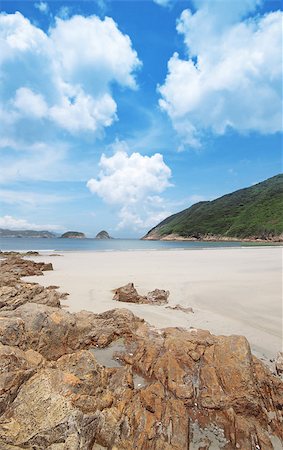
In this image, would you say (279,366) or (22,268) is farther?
(22,268)

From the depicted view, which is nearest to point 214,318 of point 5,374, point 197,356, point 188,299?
point 188,299

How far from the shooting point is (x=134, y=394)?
16.8 feet

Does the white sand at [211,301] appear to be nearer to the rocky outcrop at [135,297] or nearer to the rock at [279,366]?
the rocky outcrop at [135,297]

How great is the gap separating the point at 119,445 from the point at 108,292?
12.5 metres

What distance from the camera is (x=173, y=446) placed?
431 cm

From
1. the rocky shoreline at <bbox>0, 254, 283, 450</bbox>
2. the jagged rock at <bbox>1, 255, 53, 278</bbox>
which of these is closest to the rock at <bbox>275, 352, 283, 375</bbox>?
the rocky shoreline at <bbox>0, 254, 283, 450</bbox>

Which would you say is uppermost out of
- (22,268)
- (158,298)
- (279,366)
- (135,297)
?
(22,268)

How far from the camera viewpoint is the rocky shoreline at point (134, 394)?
384 centimetres

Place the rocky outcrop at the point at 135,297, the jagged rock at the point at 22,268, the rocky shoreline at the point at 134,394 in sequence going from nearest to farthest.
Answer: the rocky shoreline at the point at 134,394 < the rocky outcrop at the point at 135,297 < the jagged rock at the point at 22,268

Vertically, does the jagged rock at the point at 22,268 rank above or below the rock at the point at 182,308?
above

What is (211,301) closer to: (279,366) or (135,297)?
(135,297)

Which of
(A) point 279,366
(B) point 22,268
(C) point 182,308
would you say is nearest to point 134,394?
(A) point 279,366

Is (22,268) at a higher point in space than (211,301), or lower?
higher

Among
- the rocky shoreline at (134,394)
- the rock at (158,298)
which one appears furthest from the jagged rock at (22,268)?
the rocky shoreline at (134,394)
